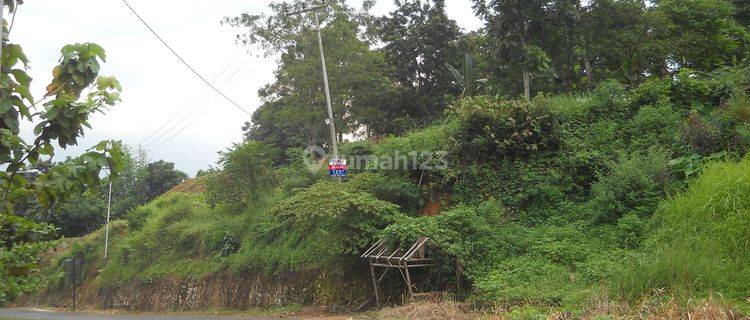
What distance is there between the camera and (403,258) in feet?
43.8

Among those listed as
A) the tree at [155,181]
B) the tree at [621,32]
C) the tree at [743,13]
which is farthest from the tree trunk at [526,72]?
the tree at [155,181]

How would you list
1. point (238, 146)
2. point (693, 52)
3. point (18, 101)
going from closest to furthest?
point (18, 101)
point (693, 52)
point (238, 146)

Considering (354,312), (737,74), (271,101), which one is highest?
(271,101)

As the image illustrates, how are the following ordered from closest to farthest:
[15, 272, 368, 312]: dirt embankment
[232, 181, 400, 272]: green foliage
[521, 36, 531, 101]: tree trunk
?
[232, 181, 400, 272]: green foliage
[15, 272, 368, 312]: dirt embankment
[521, 36, 531, 101]: tree trunk

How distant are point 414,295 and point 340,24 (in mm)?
16592

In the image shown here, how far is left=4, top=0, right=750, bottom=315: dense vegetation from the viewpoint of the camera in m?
11.8

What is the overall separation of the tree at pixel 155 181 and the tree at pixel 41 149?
54001mm

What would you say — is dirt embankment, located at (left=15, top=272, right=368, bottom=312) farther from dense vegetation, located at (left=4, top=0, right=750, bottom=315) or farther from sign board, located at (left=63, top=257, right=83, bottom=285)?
sign board, located at (left=63, top=257, right=83, bottom=285)

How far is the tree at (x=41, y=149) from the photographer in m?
3.49

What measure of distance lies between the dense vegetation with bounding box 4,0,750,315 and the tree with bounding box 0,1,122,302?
1735 millimetres

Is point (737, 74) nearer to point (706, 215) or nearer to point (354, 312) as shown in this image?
point (706, 215)

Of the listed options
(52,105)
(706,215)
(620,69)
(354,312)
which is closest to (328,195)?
(354,312)

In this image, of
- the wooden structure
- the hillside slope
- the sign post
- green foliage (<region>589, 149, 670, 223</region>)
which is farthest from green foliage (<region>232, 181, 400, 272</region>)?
the sign post

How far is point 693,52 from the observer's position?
75.8 feet
